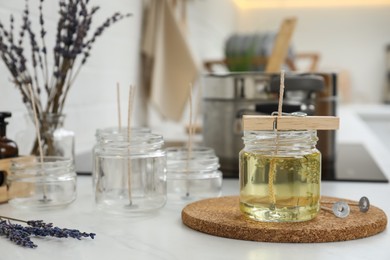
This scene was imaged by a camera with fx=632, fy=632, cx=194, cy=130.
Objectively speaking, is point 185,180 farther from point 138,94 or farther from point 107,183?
point 138,94

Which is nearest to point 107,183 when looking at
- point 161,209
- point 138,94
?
point 161,209

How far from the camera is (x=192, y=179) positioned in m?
0.94

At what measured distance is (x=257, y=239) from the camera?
0.68 metres

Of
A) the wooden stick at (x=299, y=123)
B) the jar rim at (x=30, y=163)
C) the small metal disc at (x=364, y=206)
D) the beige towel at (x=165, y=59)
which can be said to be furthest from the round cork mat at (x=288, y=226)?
the beige towel at (x=165, y=59)

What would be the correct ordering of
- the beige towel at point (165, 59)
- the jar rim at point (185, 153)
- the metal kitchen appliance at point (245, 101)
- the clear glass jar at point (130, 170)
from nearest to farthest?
the clear glass jar at point (130, 170) < the jar rim at point (185, 153) < the metal kitchen appliance at point (245, 101) < the beige towel at point (165, 59)

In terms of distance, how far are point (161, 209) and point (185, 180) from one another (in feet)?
0.30

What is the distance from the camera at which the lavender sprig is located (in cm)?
67

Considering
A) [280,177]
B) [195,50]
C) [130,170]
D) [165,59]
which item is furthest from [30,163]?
[195,50]

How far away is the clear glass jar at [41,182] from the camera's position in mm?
875

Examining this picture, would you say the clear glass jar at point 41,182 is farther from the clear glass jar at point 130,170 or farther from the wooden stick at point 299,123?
the wooden stick at point 299,123

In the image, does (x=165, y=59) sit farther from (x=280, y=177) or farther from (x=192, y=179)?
(x=280, y=177)

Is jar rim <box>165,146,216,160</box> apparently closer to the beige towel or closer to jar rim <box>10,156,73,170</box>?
Result: jar rim <box>10,156,73,170</box>

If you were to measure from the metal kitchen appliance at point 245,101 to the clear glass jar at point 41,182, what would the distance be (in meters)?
0.39

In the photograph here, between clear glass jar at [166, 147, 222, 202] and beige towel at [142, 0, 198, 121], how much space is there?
1.07 m
